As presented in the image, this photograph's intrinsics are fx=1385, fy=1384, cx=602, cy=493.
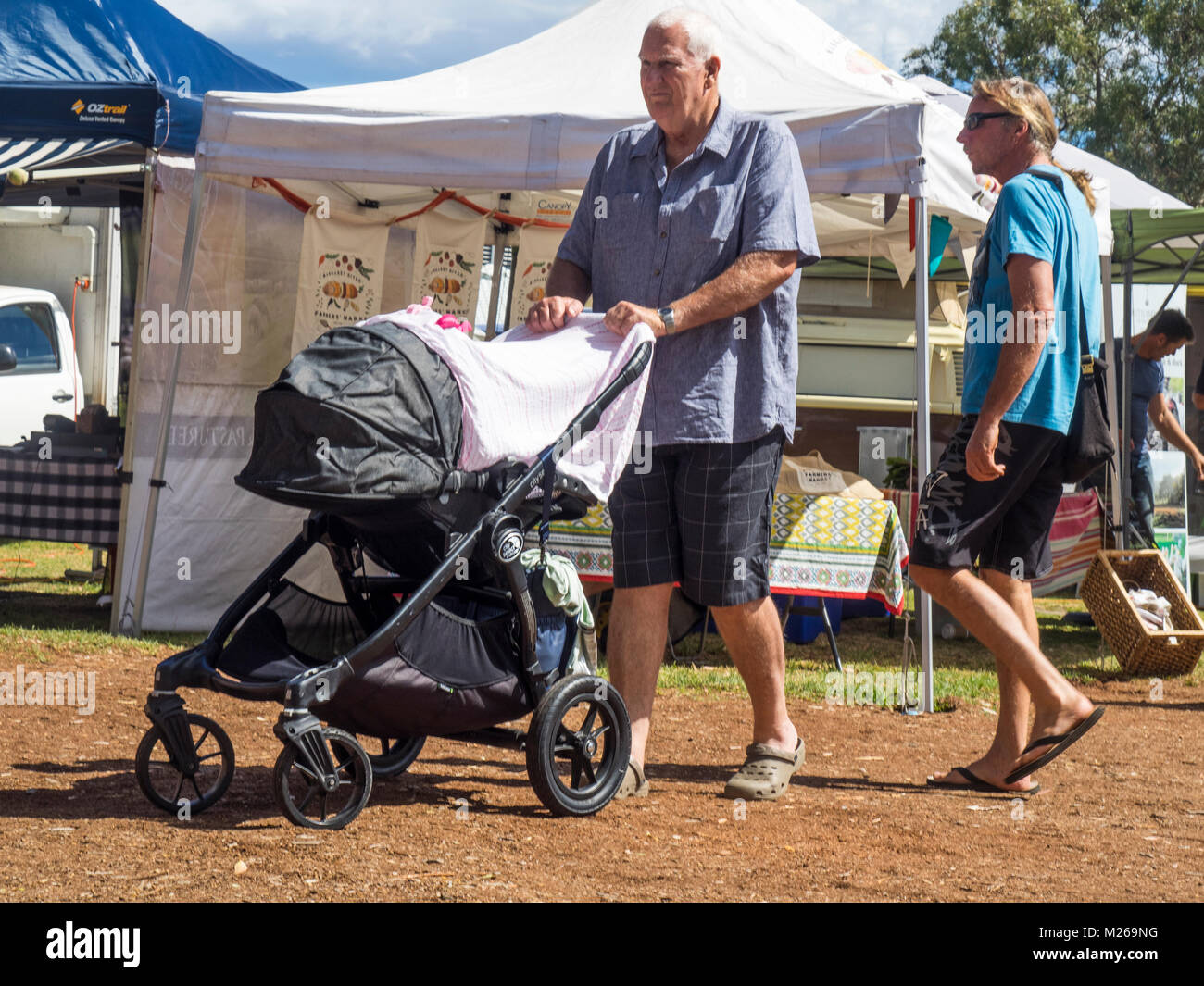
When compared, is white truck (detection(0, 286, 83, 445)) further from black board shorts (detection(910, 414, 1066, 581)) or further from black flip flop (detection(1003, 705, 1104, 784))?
black flip flop (detection(1003, 705, 1104, 784))

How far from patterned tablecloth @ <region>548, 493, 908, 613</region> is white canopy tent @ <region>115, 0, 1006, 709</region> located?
950 millimetres

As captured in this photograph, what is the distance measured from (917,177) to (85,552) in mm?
8385

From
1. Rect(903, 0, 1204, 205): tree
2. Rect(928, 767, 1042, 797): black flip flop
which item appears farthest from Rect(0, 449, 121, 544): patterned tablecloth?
Rect(903, 0, 1204, 205): tree

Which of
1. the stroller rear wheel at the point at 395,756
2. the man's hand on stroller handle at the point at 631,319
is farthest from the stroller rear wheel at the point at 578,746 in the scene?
the man's hand on stroller handle at the point at 631,319

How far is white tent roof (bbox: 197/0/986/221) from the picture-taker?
224 inches

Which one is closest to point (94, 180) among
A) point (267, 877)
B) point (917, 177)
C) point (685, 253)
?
point (917, 177)

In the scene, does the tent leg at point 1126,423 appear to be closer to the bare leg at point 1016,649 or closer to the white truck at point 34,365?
the bare leg at point 1016,649

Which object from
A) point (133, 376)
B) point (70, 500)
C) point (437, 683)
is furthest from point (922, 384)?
point (70, 500)

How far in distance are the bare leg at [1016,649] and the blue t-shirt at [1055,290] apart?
50 centimetres

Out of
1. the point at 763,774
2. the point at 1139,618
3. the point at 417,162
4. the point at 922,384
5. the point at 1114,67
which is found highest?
the point at 1114,67

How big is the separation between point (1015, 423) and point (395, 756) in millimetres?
2034

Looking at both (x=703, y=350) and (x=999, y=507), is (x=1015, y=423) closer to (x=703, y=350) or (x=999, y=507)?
(x=999, y=507)

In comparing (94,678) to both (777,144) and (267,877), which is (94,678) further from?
(777,144)

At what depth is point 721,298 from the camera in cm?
373
